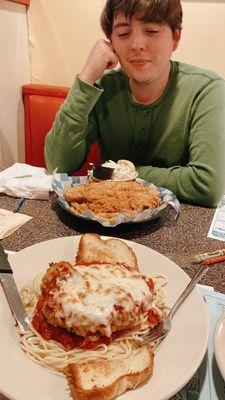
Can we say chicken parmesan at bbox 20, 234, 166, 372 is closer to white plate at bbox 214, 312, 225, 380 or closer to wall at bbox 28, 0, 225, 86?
white plate at bbox 214, 312, 225, 380

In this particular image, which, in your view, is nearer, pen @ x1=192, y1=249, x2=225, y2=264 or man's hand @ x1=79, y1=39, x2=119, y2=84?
pen @ x1=192, y1=249, x2=225, y2=264

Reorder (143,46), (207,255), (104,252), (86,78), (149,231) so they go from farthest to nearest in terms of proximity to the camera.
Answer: (86,78)
(143,46)
(149,231)
(207,255)
(104,252)

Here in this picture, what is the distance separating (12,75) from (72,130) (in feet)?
4.09

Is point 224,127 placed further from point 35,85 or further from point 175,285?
point 35,85

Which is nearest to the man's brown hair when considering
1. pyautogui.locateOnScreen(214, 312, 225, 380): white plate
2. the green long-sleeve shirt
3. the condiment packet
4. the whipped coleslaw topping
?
the green long-sleeve shirt

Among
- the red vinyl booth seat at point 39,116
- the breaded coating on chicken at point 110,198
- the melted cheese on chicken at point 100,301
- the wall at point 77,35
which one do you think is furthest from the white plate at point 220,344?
the wall at point 77,35

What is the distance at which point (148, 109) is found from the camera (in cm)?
175

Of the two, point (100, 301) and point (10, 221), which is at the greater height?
point (100, 301)

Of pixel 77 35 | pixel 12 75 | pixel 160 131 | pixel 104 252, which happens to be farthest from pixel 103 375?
pixel 77 35

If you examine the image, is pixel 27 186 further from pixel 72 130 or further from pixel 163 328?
pixel 163 328

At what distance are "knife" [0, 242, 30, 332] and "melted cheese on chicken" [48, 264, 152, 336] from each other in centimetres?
8

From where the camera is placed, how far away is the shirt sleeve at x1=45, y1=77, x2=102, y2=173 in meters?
1.62

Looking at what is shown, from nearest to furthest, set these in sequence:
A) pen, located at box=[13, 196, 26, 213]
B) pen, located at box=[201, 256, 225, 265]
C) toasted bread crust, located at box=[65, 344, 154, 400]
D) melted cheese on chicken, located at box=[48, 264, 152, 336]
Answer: toasted bread crust, located at box=[65, 344, 154, 400] → melted cheese on chicken, located at box=[48, 264, 152, 336] → pen, located at box=[201, 256, 225, 265] → pen, located at box=[13, 196, 26, 213]

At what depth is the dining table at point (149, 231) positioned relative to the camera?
1.01 m
